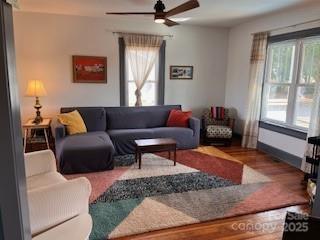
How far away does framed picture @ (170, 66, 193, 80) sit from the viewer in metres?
5.43

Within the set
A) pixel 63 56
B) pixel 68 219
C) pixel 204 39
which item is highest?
pixel 204 39

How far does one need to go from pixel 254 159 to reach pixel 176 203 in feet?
7.10

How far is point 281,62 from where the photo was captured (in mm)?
4367

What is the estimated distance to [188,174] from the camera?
3561 millimetres

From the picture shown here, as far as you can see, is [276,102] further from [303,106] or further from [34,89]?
[34,89]

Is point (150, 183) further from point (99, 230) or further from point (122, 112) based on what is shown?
point (122, 112)

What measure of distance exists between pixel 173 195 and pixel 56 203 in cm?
167

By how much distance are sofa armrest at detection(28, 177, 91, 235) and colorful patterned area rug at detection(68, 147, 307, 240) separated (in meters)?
0.69

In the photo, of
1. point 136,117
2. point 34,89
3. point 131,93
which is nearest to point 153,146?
point 136,117

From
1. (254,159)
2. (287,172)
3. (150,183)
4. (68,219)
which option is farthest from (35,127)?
(287,172)

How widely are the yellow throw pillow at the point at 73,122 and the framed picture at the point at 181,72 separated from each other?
2208mm

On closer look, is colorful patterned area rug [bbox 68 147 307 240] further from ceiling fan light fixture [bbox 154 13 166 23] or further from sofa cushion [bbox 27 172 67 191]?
ceiling fan light fixture [bbox 154 13 166 23]

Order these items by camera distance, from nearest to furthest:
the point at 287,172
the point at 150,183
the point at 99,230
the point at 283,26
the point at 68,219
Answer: the point at 68,219 < the point at 99,230 < the point at 150,183 < the point at 287,172 < the point at 283,26

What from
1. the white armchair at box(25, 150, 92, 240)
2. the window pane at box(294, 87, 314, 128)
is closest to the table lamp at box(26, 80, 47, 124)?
the white armchair at box(25, 150, 92, 240)
